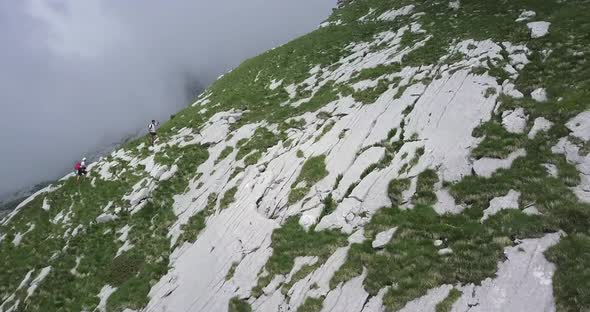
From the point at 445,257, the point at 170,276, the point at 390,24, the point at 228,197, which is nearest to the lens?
the point at 445,257

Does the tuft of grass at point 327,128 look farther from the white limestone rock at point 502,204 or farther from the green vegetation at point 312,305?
the green vegetation at point 312,305

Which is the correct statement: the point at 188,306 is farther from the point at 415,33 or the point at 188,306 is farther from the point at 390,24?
the point at 390,24

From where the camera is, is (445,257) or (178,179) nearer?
(445,257)

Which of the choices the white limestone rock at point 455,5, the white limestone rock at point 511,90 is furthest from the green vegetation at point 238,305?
the white limestone rock at point 455,5

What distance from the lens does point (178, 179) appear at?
121 feet

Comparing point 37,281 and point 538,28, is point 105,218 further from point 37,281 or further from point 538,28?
point 538,28

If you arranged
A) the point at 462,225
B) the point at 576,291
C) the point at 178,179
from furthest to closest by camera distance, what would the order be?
the point at 178,179
the point at 462,225
the point at 576,291

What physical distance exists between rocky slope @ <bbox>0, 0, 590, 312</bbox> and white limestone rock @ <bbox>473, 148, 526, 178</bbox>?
0.32ft

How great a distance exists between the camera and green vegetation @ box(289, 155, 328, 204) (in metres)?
26.1

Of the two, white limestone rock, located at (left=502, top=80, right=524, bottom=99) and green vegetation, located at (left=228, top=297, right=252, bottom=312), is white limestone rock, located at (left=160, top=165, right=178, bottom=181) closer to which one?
green vegetation, located at (left=228, top=297, right=252, bottom=312)

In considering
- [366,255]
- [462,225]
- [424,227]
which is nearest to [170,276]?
[366,255]

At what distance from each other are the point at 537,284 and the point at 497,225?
3654 mm

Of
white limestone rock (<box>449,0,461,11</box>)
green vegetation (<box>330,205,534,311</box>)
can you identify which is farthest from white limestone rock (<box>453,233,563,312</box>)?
white limestone rock (<box>449,0,461,11</box>)

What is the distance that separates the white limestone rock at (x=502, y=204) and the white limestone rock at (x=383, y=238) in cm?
420
